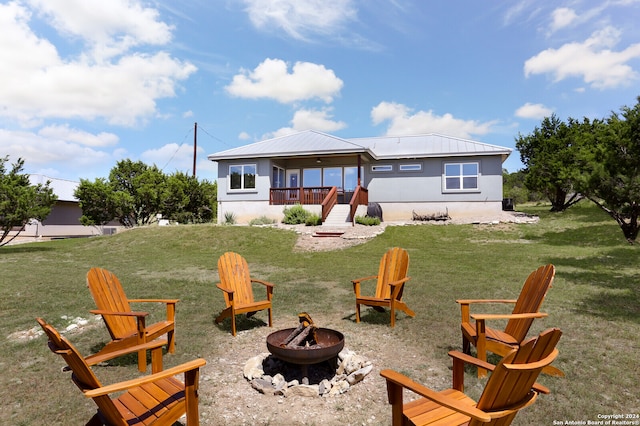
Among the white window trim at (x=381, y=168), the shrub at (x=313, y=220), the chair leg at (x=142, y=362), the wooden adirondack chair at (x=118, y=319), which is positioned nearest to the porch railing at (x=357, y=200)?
the white window trim at (x=381, y=168)

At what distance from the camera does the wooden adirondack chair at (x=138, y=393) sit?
2.15 metres

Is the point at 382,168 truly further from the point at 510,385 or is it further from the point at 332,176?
the point at 510,385

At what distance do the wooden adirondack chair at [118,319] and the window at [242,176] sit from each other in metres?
18.2

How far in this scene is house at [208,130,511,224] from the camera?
20672mm

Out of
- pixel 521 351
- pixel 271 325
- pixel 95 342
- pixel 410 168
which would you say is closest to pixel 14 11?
pixel 95 342

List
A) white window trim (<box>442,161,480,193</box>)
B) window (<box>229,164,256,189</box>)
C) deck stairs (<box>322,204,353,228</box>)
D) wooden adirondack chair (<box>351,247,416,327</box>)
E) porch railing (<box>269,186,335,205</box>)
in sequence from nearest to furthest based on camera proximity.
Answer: wooden adirondack chair (<box>351,247,416,327</box>)
deck stairs (<box>322,204,353,228</box>)
porch railing (<box>269,186,335,205</box>)
white window trim (<box>442,161,480,193</box>)
window (<box>229,164,256,189</box>)

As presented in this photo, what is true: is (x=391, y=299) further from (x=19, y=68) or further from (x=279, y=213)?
(x=279, y=213)

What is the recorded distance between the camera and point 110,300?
165 inches

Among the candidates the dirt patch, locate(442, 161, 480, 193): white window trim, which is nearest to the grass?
the dirt patch

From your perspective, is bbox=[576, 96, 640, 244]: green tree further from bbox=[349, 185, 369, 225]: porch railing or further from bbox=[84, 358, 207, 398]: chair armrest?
bbox=[84, 358, 207, 398]: chair armrest

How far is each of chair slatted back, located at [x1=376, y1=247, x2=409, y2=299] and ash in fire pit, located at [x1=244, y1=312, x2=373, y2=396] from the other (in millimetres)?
1839

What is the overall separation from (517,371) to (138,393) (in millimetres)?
2624

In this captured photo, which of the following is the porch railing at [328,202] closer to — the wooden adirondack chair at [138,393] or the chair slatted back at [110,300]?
the chair slatted back at [110,300]

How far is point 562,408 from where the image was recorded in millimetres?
3162
